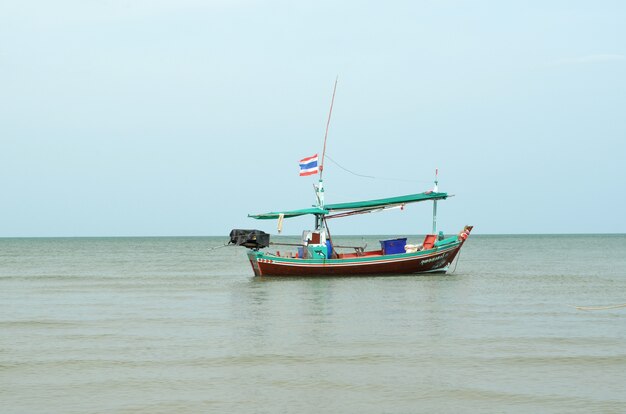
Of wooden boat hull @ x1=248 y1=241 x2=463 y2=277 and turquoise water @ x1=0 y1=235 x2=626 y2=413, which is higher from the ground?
wooden boat hull @ x1=248 y1=241 x2=463 y2=277

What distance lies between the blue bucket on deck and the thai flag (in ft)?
16.7

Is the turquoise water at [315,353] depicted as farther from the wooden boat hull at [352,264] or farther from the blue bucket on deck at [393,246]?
the blue bucket on deck at [393,246]

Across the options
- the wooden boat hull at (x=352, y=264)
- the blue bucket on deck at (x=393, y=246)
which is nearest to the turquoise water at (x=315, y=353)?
the wooden boat hull at (x=352, y=264)

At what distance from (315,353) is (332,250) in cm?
2421

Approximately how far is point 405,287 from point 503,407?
23.5 m

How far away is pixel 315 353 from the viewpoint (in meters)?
18.2

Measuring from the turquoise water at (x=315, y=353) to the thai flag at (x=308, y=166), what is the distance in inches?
364

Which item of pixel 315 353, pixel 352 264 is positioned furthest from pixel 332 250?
pixel 315 353

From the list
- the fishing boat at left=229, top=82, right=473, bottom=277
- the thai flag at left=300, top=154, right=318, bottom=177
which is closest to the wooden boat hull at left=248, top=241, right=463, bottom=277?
the fishing boat at left=229, top=82, right=473, bottom=277

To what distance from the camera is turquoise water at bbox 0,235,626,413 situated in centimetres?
1392

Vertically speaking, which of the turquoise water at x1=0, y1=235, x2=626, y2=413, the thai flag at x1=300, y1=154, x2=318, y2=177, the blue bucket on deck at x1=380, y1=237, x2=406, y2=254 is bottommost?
the turquoise water at x1=0, y1=235, x2=626, y2=413

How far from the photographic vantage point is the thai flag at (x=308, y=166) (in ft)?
136

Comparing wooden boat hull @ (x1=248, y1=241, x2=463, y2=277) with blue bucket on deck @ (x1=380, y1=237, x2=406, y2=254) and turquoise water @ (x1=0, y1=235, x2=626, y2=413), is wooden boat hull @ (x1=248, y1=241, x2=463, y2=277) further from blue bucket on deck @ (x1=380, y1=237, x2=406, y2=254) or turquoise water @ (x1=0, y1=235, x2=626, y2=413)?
turquoise water @ (x1=0, y1=235, x2=626, y2=413)

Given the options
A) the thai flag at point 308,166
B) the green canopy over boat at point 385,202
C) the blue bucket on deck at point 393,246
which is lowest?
the blue bucket on deck at point 393,246
